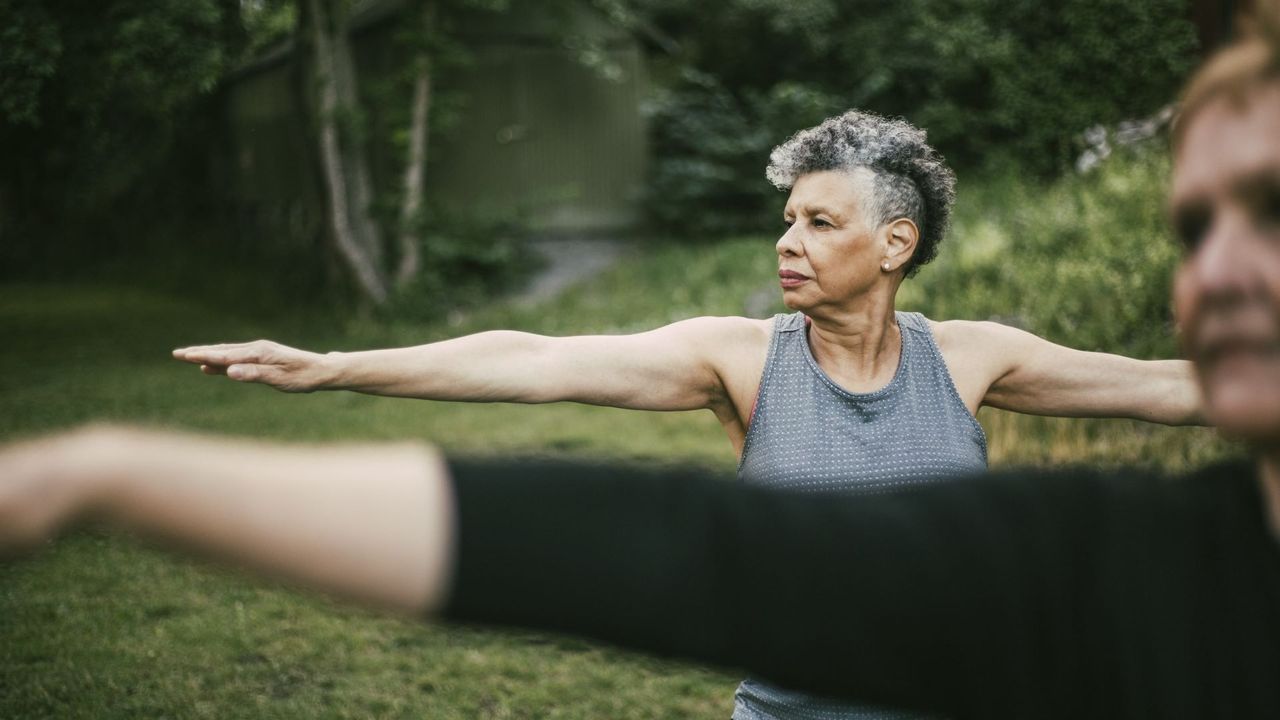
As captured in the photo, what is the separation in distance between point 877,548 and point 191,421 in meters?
9.78

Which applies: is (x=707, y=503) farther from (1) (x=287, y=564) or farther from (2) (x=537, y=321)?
(2) (x=537, y=321)

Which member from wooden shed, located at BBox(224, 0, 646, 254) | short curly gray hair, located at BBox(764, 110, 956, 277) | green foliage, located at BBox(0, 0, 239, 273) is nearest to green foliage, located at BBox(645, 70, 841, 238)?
wooden shed, located at BBox(224, 0, 646, 254)

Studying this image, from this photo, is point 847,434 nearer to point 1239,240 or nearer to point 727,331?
point 727,331

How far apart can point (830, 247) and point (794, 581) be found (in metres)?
1.97

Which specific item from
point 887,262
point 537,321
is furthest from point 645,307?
point 887,262

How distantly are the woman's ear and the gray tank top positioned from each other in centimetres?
36

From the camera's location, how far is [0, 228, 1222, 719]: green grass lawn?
453 centimetres

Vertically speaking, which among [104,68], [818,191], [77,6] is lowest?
[818,191]

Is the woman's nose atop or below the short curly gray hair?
below

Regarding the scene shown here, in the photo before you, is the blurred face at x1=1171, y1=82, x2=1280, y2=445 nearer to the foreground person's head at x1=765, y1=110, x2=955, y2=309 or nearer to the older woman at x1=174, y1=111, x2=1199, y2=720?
the older woman at x1=174, y1=111, x2=1199, y2=720

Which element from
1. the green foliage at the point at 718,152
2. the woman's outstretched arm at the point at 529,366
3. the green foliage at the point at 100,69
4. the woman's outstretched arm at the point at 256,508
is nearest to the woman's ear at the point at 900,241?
the woman's outstretched arm at the point at 529,366

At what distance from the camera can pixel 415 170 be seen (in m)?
14.9

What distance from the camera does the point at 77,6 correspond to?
36.5ft

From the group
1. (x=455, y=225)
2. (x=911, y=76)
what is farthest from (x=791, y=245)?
(x=911, y=76)
